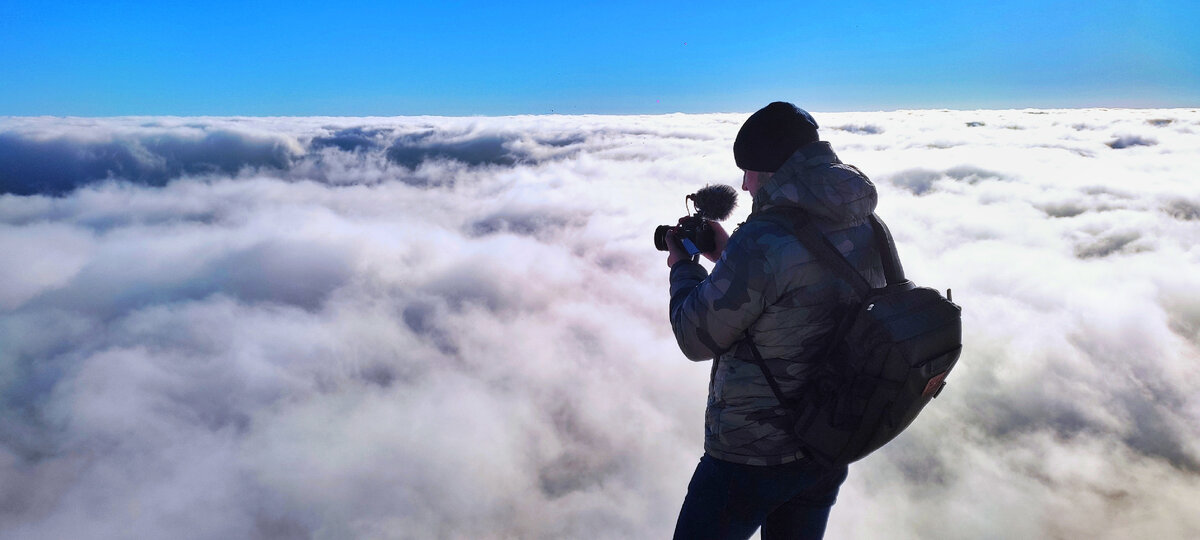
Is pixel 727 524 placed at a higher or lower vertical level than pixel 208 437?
higher

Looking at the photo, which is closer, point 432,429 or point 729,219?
point 729,219

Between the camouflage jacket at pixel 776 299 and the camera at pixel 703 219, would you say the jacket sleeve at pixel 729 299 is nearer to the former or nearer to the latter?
the camouflage jacket at pixel 776 299

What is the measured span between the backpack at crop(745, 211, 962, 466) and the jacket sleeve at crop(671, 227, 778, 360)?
10 centimetres

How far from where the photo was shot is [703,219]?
185 centimetres

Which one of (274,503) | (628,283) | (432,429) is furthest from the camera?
(628,283)

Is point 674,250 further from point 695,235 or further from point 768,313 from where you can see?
point 768,313

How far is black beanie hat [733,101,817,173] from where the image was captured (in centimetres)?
149

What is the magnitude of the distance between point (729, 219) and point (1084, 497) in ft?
60.9

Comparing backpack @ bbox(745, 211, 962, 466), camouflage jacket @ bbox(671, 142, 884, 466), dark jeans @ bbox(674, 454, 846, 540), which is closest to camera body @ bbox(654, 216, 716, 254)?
camouflage jacket @ bbox(671, 142, 884, 466)

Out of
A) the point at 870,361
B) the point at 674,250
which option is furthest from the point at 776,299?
the point at 674,250

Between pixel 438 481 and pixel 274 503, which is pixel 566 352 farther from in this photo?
pixel 274 503

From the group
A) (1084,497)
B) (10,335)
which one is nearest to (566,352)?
(1084,497)

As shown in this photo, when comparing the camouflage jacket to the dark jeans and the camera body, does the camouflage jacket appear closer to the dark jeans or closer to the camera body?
the dark jeans

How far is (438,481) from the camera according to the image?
2795 cm
